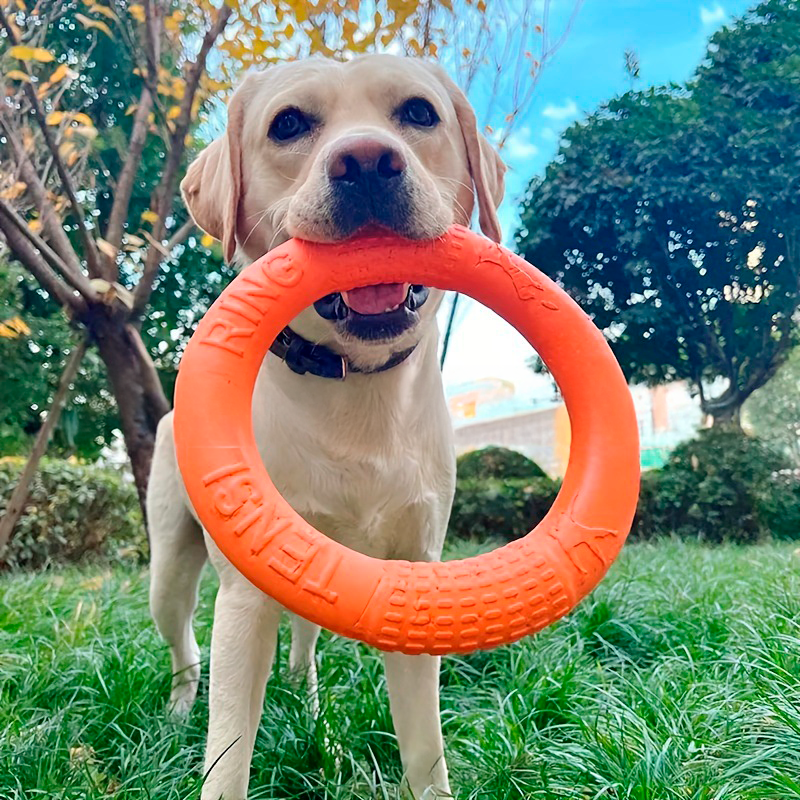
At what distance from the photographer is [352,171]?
62.7 inches

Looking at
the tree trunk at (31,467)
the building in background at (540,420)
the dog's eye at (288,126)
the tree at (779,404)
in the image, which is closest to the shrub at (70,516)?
the tree trunk at (31,467)

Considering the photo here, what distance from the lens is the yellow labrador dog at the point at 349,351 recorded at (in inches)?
64.9

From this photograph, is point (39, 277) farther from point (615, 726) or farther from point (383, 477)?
point (615, 726)

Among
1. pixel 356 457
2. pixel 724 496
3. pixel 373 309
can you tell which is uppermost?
pixel 373 309

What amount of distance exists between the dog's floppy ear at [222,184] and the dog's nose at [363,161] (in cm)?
46

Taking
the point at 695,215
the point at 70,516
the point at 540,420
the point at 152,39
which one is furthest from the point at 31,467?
the point at 695,215

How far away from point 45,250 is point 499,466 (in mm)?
6415

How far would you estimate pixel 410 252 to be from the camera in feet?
5.48

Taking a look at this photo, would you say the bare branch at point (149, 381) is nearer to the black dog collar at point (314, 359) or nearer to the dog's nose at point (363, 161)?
the black dog collar at point (314, 359)

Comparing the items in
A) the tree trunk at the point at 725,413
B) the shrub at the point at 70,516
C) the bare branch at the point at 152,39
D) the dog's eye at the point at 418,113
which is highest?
the bare branch at the point at 152,39

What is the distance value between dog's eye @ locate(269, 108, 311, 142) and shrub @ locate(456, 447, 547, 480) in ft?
23.9

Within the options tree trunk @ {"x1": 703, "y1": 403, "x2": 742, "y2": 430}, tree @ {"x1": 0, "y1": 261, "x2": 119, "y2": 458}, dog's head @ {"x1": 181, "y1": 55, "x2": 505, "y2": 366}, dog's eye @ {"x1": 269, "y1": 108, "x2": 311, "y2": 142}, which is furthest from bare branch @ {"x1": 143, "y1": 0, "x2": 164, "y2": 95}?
tree trunk @ {"x1": 703, "y1": 403, "x2": 742, "y2": 430}

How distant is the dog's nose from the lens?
1582 millimetres

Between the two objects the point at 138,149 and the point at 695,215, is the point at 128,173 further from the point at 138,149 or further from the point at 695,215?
the point at 695,215
